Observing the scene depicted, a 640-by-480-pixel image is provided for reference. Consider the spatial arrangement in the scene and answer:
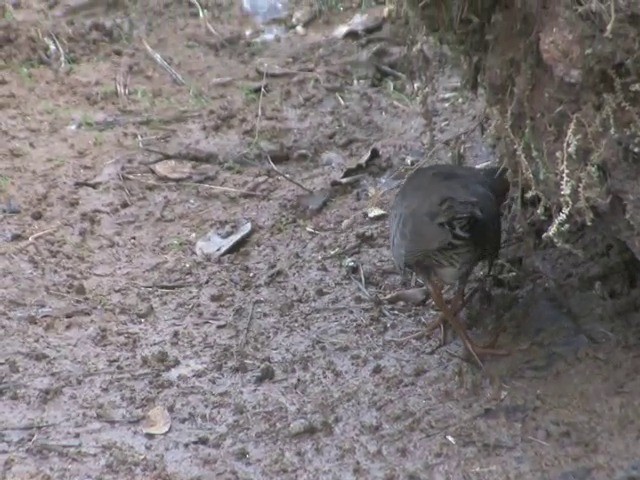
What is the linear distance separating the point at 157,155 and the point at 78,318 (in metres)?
1.39

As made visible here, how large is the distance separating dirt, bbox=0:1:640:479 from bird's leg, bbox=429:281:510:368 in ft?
0.22

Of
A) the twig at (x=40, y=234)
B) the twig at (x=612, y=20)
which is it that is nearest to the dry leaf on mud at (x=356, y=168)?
the twig at (x=40, y=234)

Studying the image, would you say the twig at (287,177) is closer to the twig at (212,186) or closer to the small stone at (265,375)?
the twig at (212,186)

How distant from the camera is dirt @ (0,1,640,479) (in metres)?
3.60

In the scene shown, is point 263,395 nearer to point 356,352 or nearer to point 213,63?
point 356,352

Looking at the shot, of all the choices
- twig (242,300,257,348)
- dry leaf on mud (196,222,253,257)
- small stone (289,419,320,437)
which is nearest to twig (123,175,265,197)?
dry leaf on mud (196,222,253,257)

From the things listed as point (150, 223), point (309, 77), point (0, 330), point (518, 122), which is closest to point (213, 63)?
point (309, 77)

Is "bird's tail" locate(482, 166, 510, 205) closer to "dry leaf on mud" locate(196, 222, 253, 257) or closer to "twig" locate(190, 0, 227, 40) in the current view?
"dry leaf on mud" locate(196, 222, 253, 257)

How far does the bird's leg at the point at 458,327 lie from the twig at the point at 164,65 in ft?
8.36

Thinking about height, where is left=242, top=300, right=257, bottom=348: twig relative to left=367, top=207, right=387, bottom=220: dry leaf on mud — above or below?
below

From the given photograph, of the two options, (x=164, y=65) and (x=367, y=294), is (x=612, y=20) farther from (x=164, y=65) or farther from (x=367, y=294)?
(x=164, y=65)

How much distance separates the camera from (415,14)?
3.67 metres

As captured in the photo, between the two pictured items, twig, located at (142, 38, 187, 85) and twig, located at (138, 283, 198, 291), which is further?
twig, located at (142, 38, 187, 85)

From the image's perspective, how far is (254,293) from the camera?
454 centimetres
